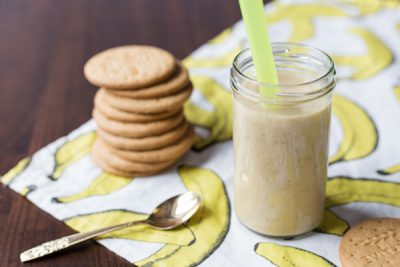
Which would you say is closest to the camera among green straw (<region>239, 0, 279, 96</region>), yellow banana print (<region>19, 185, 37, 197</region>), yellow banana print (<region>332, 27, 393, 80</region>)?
green straw (<region>239, 0, 279, 96</region>)

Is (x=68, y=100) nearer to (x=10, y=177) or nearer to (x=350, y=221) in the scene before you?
(x=10, y=177)

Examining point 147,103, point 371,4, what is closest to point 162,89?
point 147,103

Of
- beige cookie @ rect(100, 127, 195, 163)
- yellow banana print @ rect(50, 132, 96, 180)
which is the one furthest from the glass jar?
yellow banana print @ rect(50, 132, 96, 180)

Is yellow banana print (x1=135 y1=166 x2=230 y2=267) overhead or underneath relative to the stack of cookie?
underneath

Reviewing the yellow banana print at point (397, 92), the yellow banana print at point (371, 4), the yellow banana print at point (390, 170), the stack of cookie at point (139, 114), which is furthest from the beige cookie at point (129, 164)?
the yellow banana print at point (371, 4)

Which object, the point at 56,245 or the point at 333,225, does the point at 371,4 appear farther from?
the point at 56,245

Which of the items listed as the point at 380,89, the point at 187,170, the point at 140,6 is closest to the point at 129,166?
the point at 187,170

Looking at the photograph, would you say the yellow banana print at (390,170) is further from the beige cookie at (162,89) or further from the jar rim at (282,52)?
the beige cookie at (162,89)

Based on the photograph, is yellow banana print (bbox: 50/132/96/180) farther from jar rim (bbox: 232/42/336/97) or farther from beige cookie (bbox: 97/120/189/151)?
jar rim (bbox: 232/42/336/97)
